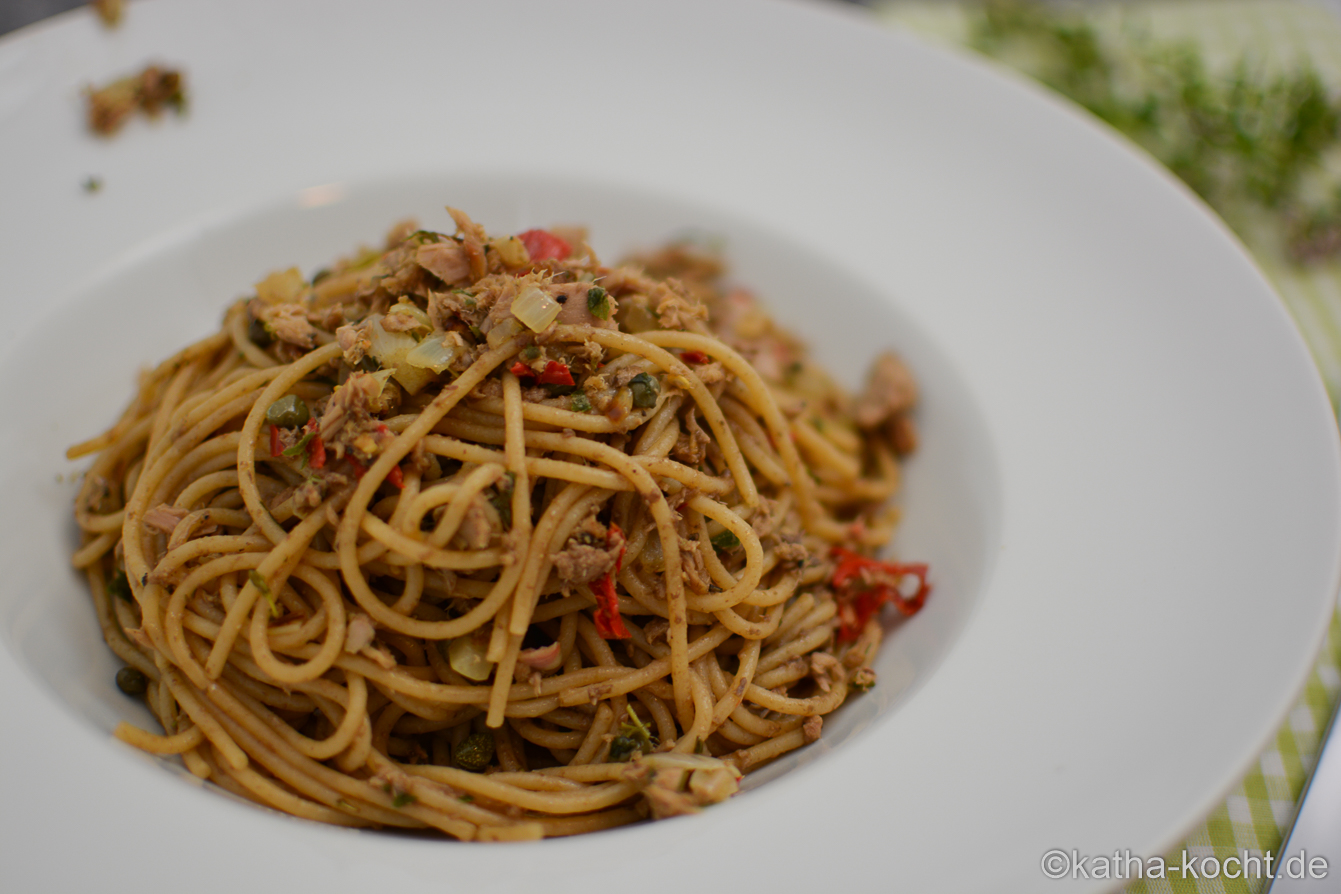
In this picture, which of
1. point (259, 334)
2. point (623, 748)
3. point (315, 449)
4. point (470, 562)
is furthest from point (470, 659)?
point (259, 334)

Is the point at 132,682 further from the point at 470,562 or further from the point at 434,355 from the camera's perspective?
the point at 434,355

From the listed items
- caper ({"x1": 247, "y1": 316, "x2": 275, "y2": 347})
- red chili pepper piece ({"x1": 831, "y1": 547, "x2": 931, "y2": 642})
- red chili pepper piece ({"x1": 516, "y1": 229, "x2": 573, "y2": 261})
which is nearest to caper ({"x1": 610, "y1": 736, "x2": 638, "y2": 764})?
red chili pepper piece ({"x1": 831, "y1": 547, "x2": 931, "y2": 642})

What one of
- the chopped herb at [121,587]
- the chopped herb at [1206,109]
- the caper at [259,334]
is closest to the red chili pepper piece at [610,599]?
the caper at [259,334]

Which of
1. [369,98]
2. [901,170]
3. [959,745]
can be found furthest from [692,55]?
[959,745]

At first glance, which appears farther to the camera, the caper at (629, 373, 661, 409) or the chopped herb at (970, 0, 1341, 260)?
the chopped herb at (970, 0, 1341, 260)

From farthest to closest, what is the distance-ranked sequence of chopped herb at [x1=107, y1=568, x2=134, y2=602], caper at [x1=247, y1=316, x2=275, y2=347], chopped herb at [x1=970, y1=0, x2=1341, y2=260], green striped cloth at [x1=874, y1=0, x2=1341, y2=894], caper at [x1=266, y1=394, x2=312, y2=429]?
chopped herb at [x1=970, y1=0, x2=1341, y2=260] → caper at [x1=247, y1=316, x2=275, y2=347] → chopped herb at [x1=107, y1=568, x2=134, y2=602] → caper at [x1=266, y1=394, x2=312, y2=429] → green striped cloth at [x1=874, y1=0, x2=1341, y2=894]

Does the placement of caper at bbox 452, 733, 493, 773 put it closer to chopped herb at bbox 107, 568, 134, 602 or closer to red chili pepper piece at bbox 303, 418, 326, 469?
red chili pepper piece at bbox 303, 418, 326, 469

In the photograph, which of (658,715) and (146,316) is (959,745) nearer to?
(658,715)
